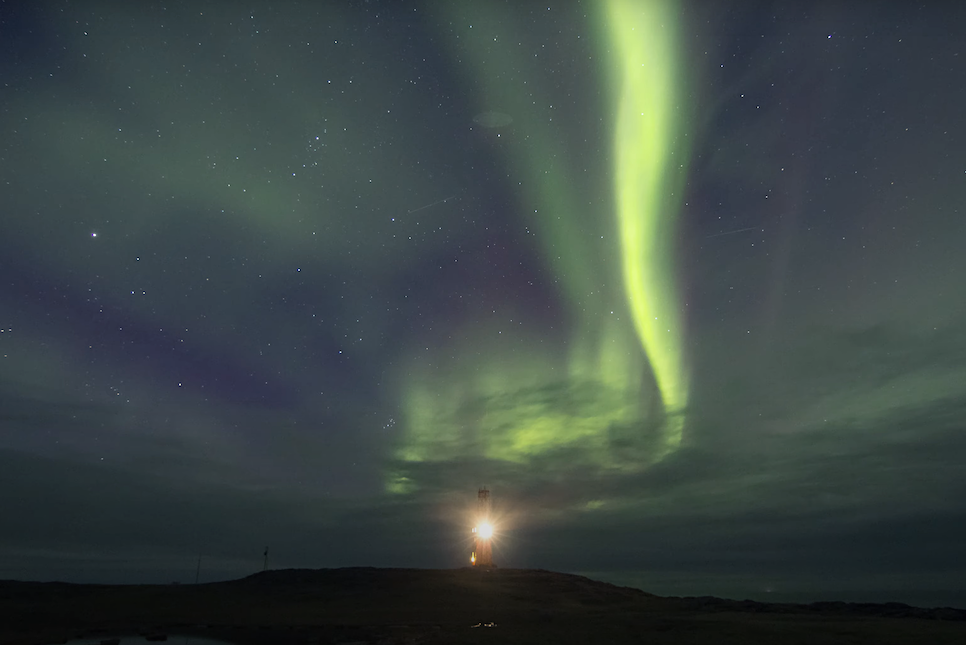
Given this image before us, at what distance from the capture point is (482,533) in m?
82.7

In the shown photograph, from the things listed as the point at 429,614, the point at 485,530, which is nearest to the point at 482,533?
the point at 485,530

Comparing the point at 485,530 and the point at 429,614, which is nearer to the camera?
the point at 429,614

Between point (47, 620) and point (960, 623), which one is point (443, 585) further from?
point (960, 623)

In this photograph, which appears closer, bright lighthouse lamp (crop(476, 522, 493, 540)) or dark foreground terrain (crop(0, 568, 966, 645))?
dark foreground terrain (crop(0, 568, 966, 645))

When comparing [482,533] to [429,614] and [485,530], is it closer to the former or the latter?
[485,530]

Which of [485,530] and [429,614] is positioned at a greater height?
[485,530]

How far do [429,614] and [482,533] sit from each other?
37.2 m

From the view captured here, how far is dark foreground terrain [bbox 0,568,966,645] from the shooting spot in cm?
3434

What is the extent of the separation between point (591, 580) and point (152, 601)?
4645cm

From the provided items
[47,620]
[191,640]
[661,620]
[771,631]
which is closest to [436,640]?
[191,640]

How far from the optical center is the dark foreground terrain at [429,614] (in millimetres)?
34344

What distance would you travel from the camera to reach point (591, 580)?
2825 inches

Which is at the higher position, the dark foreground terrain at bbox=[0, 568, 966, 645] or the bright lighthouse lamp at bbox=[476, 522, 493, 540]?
the bright lighthouse lamp at bbox=[476, 522, 493, 540]

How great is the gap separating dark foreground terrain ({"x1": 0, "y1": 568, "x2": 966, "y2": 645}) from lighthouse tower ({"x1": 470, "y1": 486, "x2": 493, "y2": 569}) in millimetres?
10630
